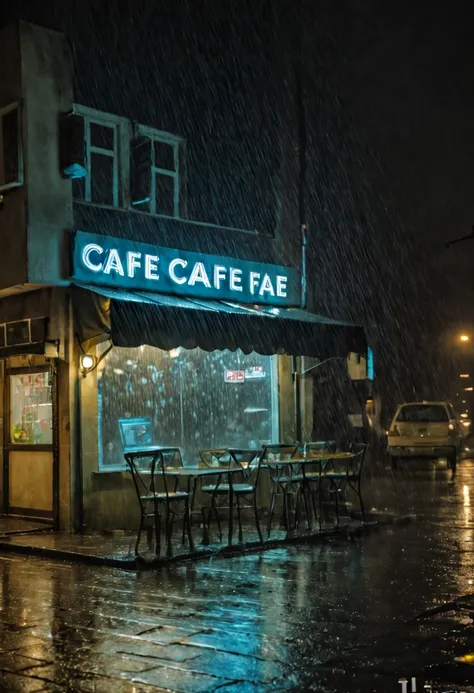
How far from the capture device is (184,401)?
1489 centimetres

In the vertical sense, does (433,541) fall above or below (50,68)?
below

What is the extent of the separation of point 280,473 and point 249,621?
6.27 meters

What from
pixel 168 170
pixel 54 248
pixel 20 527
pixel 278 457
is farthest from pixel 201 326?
pixel 20 527

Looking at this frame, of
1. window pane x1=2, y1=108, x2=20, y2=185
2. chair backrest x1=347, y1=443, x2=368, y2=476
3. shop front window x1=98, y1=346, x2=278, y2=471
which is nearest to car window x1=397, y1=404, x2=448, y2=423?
shop front window x1=98, y1=346, x2=278, y2=471

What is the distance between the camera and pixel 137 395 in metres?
14.0

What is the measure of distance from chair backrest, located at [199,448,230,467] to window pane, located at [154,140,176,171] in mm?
5031

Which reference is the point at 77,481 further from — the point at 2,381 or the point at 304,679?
the point at 304,679

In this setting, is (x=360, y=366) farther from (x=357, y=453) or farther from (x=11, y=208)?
(x=11, y=208)

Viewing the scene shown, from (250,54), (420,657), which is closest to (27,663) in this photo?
(420,657)

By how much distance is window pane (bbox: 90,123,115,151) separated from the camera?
547 inches

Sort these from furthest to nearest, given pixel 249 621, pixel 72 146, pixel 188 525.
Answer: pixel 72 146 < pixel 188 525 < pixel 249 621

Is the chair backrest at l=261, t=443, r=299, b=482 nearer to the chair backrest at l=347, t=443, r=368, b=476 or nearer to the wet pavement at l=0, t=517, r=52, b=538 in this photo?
the chair backrest at l=347, t=443, r=368, b=476

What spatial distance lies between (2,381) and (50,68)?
5.17 metres

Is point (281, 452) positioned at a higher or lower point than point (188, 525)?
higher
